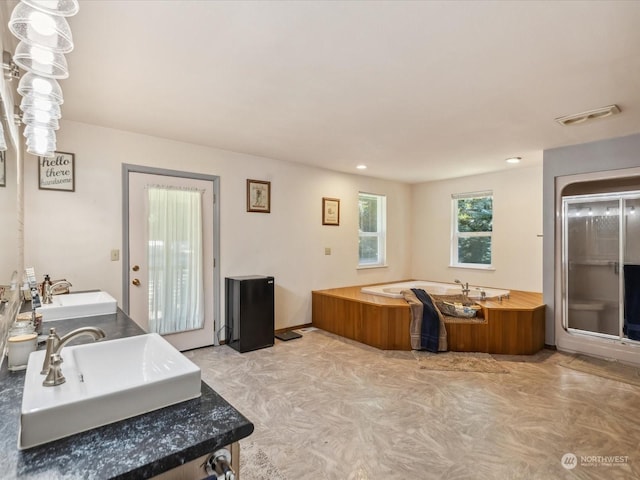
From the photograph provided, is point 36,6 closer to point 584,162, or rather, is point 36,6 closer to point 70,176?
point 70,176

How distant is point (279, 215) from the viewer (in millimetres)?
4426

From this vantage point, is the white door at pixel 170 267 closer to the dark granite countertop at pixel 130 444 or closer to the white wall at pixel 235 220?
the white wall at pixel 235 220

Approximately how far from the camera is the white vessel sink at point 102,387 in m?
0.78

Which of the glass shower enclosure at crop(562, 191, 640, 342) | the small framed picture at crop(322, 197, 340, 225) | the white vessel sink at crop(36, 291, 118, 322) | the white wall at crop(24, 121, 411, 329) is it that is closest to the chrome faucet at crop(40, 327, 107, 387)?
the white vessel sink at crop(36, 291, 118, 322)

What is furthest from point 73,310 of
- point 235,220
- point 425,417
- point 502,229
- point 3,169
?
point 502,229

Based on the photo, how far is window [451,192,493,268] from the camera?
5.18 meters

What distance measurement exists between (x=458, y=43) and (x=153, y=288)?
10.8ft

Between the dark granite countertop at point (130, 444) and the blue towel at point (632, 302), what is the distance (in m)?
4.13

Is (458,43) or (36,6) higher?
(458,43)

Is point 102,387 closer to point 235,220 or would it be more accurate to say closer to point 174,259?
point 174,259

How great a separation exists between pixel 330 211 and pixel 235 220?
1522 millimetres

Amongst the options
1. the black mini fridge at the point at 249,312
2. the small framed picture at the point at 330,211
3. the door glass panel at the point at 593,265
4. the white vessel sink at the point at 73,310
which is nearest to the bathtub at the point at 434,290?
the door glass panel at the point at 593,265

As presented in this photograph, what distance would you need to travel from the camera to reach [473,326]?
3734mm

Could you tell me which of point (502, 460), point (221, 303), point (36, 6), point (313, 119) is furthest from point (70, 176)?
point (502, 460)
